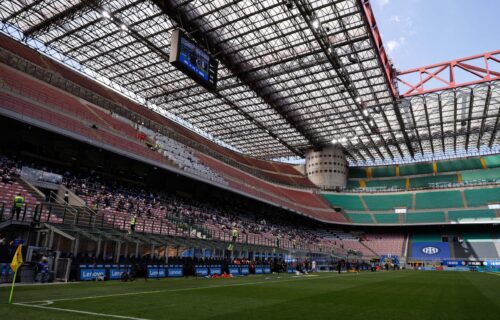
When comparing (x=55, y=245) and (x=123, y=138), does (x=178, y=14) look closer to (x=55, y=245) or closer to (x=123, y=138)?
(x=123, y=138)

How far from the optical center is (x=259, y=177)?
203 ft

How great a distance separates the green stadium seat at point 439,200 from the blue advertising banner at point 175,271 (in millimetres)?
55113

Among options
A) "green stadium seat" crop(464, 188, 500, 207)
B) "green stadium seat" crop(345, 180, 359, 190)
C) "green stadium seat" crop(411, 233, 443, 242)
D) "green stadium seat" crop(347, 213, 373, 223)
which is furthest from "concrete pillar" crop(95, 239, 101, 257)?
"green stadium seat" crop(345, 180, 359, 190)

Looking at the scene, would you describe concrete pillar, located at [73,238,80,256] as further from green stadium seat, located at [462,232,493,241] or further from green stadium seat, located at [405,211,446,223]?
green stadium seat, located at [462,232,493,241]

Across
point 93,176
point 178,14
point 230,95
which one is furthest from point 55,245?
point 230,95

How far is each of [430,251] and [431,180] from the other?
19342mm

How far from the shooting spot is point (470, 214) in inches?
2243

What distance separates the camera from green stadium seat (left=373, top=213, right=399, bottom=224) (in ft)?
206

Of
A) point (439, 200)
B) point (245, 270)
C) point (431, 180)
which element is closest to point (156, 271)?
point (245, 270)

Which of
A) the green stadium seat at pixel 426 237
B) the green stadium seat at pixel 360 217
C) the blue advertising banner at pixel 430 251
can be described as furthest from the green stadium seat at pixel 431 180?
the blue advertising banner at pixel 430 251

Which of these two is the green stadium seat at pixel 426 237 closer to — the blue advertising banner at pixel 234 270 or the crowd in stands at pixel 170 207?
the crowd in stands at pixel 170 207

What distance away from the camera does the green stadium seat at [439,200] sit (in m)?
61.8

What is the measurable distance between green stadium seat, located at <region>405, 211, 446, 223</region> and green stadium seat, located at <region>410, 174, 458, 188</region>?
422 inches

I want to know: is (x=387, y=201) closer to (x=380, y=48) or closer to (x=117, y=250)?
(x=380, y=48)
